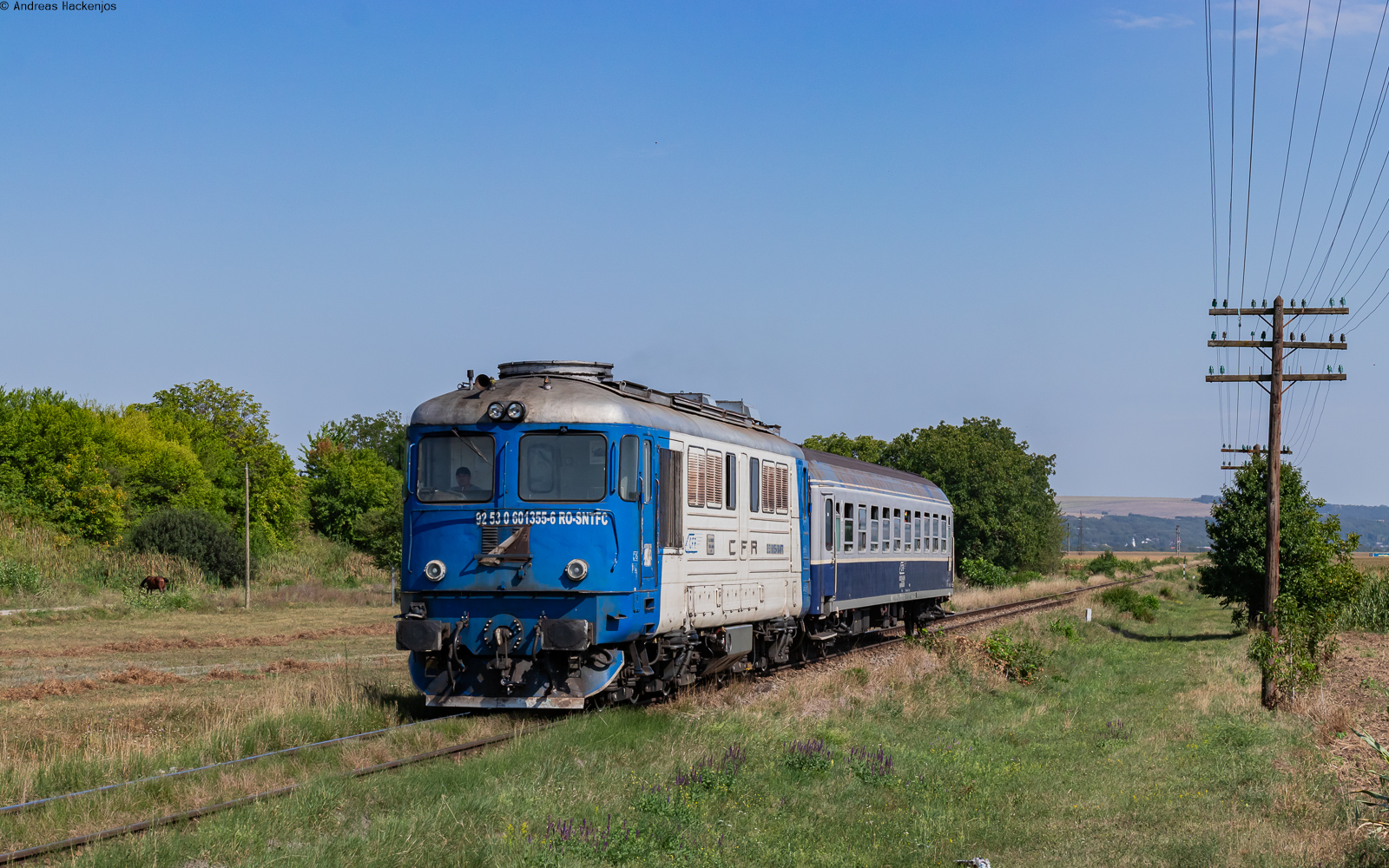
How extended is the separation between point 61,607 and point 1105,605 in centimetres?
3600

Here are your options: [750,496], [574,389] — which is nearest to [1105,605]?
[750,496]

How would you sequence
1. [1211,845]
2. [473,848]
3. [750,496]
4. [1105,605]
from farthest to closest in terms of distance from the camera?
[1105,605] → [750,496] → [1211,845] → [473,848]

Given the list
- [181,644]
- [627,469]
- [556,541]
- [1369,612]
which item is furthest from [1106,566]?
[556,541]

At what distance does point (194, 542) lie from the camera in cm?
5028

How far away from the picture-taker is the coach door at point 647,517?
14.8m

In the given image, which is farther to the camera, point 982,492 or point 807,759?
point 982,492

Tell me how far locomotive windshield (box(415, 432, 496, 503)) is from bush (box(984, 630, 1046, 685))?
12381 millimetres

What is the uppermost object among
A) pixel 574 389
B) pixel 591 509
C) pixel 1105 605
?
pixel 574 389

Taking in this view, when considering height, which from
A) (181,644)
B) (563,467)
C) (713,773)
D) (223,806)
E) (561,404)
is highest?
(561,404)

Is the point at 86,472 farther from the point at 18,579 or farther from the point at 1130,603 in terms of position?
the point at 1130,603

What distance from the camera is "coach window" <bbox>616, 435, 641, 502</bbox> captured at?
47.9 ft

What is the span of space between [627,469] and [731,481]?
336 cm

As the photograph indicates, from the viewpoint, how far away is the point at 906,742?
1584 centimetres

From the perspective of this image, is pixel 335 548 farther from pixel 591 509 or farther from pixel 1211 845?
pixel 1211 845
